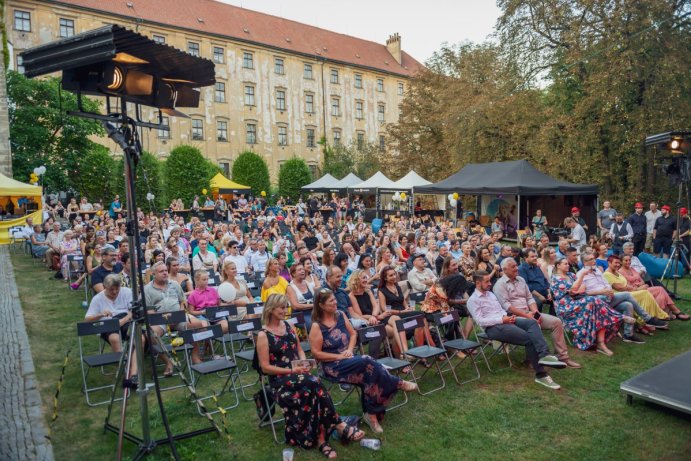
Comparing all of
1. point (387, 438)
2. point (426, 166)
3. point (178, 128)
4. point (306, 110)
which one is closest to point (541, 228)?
point (387, 438)

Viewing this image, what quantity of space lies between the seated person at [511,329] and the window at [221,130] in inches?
1551

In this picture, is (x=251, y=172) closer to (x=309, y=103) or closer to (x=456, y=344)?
(x=309, y=103)

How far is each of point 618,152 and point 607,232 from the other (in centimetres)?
616

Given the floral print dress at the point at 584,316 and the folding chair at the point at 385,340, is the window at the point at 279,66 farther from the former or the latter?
the folding chair at the point at 385,340

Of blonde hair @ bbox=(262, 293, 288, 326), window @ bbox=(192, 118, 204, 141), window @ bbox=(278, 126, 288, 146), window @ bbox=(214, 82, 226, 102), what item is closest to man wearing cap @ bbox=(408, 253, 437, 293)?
blonde hair @ bbox=(262, 293, 288, 326)

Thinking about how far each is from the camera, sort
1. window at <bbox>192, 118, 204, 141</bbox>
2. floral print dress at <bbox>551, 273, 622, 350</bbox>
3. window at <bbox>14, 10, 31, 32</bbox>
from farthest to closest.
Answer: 1. window at <bbox>192, 118, 204, 141</bbox>
2. window at <bbox>14, 10, 31, 32</bbox>
3. floral print dress at <bbox>551, 273, 622, 350</bbox>

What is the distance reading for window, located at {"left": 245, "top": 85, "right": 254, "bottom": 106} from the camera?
44500mm

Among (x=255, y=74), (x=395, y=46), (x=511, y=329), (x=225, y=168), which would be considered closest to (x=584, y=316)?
(x=511, y=329)

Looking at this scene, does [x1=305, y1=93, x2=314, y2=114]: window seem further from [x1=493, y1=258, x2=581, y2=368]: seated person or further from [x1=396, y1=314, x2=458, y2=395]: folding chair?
[x1=396, y1=314, x2=458, y2=395]: folding chair

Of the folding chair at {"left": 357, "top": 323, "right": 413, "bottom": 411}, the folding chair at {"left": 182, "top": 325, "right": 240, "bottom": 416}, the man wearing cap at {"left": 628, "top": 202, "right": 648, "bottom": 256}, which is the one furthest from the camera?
the man wearing cap at {"left": 628, "top": 202, "right": 648, "bottom": 256}

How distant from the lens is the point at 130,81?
3.91m

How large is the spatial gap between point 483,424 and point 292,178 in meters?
38.6

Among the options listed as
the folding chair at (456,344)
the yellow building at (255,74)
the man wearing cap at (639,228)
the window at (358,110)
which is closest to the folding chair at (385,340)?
the folding chair at (456,344)

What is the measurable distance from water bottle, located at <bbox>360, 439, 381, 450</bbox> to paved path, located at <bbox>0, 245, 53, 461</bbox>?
8.50ft
